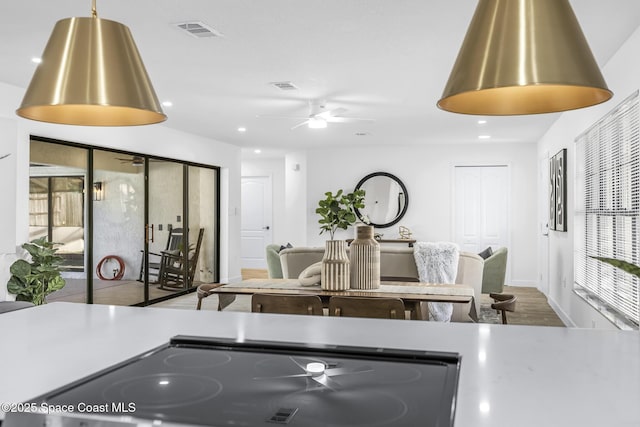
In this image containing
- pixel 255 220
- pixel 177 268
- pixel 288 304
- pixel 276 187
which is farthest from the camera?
pixel 255 220

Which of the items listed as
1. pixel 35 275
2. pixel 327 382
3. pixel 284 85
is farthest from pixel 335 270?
pixel 327 382

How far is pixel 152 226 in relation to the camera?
24.0ft

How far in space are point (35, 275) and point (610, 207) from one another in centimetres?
465

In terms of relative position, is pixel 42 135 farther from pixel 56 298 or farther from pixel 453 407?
pixel 453 407

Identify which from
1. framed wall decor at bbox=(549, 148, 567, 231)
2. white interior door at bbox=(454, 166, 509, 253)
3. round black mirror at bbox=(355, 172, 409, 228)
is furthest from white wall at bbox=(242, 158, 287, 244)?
framed wall decor at bbox=(549, 148, 567, 231)

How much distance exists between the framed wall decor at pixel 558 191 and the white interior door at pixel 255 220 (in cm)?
602

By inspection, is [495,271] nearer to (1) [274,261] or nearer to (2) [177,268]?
(1) [274,261]

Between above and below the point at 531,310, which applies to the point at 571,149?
above

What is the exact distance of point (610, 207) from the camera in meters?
4.18

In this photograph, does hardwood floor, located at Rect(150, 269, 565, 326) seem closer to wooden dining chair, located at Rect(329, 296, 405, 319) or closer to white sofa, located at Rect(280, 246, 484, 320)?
white sofa, located at Rect(280, 246, 484, 320)

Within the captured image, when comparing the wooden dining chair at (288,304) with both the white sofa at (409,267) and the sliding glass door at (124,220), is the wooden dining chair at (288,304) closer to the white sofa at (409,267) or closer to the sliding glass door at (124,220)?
the white sofa at (409,267)

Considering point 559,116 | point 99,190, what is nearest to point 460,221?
point 559,116

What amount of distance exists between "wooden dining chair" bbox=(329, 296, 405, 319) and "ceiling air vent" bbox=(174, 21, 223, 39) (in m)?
1.82

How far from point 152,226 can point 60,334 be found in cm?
605
